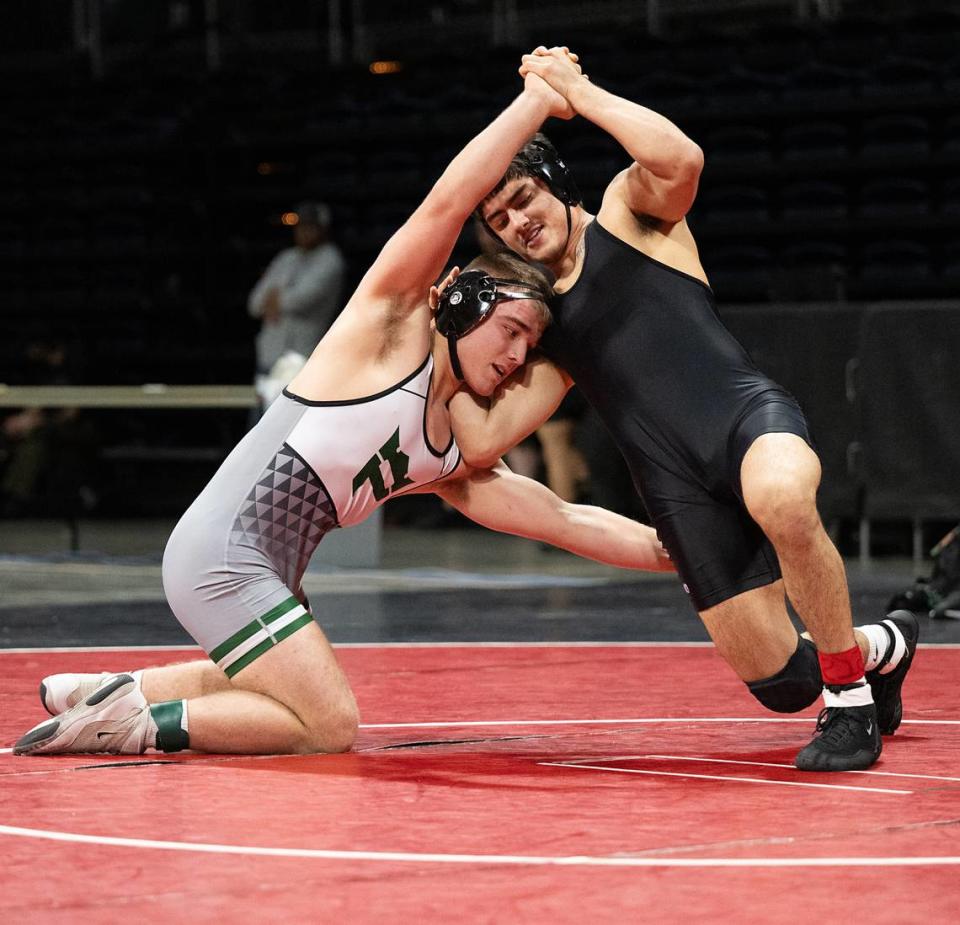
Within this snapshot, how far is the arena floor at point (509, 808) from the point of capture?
217 cm

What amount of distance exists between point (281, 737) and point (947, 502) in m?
5.44

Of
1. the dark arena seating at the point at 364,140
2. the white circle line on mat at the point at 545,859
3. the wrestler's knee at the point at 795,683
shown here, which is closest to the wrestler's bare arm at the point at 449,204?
the wrestler's knee at the point at 795,683

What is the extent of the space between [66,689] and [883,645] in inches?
64.0

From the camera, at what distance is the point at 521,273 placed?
137 inches

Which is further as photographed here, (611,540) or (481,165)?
(611,540)

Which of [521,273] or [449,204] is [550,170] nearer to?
[521,273]

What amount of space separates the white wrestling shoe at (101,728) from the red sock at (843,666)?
125cm

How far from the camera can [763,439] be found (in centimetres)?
323

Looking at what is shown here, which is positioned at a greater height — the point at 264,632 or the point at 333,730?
the point at 264,632

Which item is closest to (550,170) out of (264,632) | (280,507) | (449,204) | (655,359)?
(449,204)

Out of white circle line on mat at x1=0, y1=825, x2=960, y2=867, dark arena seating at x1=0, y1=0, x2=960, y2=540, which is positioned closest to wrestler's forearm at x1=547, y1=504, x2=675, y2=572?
white circle line on mat at x1=0, y1=825, x2=960, y2=867

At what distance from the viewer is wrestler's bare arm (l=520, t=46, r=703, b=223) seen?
3336 mm

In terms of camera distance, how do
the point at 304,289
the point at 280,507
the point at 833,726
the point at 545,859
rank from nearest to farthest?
the point at 545,859 < the point at 833,726 < the point at 280,507 < the point at 304,289

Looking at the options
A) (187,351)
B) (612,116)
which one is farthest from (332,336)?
(187,351)
